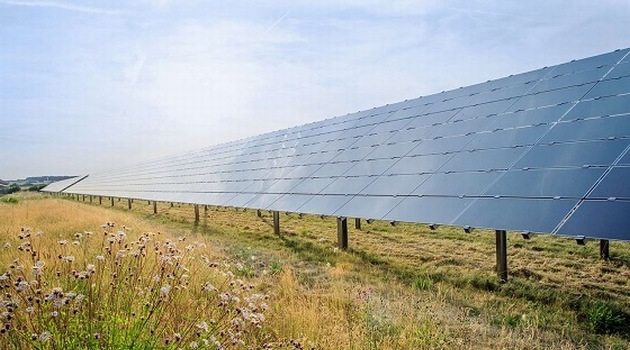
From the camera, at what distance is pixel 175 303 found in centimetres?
549

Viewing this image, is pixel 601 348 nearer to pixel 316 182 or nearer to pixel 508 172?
pixel 508 172

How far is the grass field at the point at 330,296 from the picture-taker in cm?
433

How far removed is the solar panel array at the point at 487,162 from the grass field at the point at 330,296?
1330mm

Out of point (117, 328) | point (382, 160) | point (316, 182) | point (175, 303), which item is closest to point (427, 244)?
point (382, 160)

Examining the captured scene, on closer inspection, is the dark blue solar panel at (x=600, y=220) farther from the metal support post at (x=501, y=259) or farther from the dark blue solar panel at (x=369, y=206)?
the dark blue solar panel at (x=369, y=206)

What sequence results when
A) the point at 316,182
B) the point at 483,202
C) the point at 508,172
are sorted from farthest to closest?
the point at 316,182 < the point at 508,172 < the point at 483,202

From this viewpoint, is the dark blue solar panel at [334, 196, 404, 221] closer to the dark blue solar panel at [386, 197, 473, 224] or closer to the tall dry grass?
the dark blue solar panel at [386, 197, 473, 224]

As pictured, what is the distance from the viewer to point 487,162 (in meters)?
10.2

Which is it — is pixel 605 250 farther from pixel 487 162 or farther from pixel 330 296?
pixel 330 296

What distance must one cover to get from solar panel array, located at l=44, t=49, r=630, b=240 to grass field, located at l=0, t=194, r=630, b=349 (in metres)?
1.33

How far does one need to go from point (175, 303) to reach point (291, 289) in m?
2.14

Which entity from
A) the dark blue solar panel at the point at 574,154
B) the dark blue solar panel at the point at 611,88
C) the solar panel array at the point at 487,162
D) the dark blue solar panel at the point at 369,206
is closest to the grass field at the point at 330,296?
the dark blue solar panel at the point at 369,206

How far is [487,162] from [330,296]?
5.34 m

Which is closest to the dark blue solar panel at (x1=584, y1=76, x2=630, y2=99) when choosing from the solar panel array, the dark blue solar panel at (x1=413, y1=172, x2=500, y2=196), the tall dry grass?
the solar panel array
